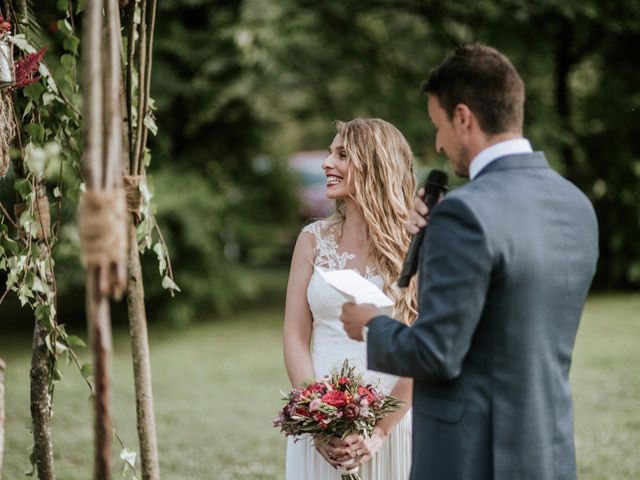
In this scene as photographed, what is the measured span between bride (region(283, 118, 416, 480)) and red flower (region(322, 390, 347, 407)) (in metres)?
0.45

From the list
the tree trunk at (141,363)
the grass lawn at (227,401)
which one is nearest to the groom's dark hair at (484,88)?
the tree trunk at (141,363)

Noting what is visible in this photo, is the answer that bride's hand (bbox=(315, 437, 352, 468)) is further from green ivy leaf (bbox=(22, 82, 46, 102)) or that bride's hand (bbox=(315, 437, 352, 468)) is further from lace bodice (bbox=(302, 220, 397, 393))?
green ivy leaf (bbox=(22, 82, 46, 102))

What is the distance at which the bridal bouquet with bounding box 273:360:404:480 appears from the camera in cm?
273

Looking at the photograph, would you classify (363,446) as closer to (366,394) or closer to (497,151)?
(366,394)

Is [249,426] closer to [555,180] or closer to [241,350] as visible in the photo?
[241,350]

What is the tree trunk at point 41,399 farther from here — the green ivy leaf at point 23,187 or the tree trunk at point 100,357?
the tree trunk at point 100,357

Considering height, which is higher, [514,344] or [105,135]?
[105,135]

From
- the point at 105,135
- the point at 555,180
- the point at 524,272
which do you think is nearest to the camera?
the point at 105,135

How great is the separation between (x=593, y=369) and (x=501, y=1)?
4.37m

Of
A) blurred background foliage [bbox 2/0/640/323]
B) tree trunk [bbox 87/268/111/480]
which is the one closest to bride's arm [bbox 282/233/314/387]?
tree trunk [bbox 87/268/111/480]

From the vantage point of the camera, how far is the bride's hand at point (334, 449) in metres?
2.83

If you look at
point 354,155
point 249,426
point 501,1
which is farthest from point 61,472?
point 501,1

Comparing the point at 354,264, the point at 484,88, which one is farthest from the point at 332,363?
the point at 484,88

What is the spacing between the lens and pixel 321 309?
3.26 metres
